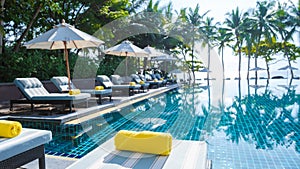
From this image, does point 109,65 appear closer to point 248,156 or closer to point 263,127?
point 263,127

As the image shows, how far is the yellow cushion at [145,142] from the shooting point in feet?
7.09

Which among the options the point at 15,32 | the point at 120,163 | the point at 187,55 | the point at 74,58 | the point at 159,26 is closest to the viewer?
the point at 120,163

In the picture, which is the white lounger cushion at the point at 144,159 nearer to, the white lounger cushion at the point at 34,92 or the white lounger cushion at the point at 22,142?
the white lounger cushion at the point at 22,142

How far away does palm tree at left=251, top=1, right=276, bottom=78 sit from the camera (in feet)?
77.2

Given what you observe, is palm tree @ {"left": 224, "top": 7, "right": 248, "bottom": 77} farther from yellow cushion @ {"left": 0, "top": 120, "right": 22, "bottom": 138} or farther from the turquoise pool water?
yellow cushion @ {"left": 0, "top": 120, "right": 22, "bottom": 138}

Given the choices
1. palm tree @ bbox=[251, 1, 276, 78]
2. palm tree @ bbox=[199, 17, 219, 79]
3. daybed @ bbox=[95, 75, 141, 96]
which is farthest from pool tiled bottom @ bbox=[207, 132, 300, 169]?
palm tree @ bbox=[199, 17, 219, 79]

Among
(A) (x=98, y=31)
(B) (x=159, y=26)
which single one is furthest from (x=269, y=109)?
(B) (x=159, y=26)

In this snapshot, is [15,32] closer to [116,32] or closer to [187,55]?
[116,32]

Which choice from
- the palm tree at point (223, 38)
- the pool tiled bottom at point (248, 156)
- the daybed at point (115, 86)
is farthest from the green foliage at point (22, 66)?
the palm tree at point (223, 38)

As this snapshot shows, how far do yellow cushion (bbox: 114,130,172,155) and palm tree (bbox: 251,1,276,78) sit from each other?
24.6 metres

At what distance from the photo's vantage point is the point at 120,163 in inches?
78.9

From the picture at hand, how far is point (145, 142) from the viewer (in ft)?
7.22

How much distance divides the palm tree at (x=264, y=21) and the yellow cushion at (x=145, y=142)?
2463 cm

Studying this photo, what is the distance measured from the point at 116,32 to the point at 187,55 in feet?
40.3
